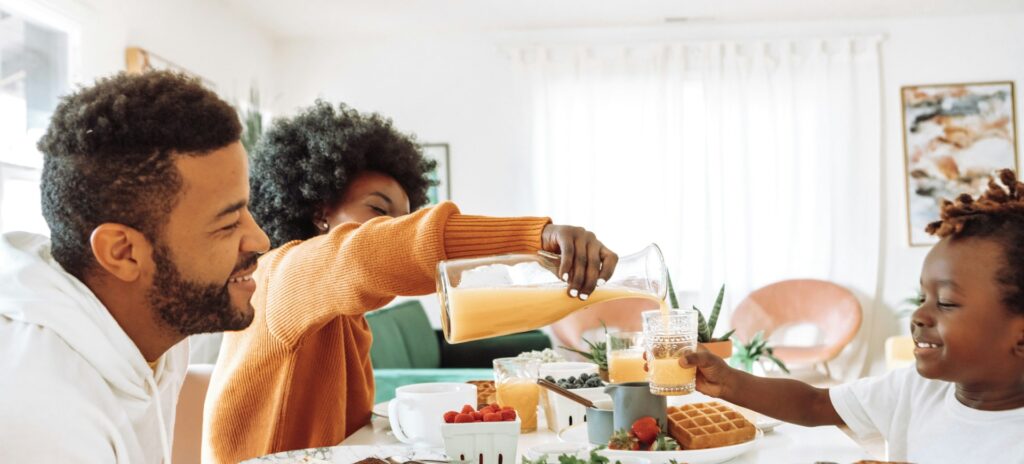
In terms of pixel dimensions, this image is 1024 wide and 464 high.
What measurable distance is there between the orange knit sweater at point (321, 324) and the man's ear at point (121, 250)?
26cm

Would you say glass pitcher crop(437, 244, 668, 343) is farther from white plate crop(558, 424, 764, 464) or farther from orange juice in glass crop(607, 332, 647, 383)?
orange juice in glass crop(607, 332, 647, 383)

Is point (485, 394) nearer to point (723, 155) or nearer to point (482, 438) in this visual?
point (482, 438)

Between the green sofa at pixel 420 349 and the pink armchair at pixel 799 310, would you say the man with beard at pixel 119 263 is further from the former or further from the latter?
the pink armchair at pixel 799 310

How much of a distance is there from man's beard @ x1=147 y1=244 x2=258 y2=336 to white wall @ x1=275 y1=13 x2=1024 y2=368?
504cm

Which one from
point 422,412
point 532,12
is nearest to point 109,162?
point 422,412

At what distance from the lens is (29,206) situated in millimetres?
3588

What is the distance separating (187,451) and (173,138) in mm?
1139

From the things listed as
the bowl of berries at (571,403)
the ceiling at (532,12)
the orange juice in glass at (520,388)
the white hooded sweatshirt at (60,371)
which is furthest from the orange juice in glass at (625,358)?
the ceiling at (532,12)

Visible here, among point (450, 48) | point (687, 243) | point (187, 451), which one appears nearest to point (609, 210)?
point (687, 243)

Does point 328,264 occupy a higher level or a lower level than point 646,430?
higher

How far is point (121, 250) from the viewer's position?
1020 mm

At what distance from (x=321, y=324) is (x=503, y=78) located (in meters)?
5.11

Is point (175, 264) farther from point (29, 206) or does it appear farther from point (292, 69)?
point (292, 69)

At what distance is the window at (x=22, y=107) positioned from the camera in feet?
11.2
